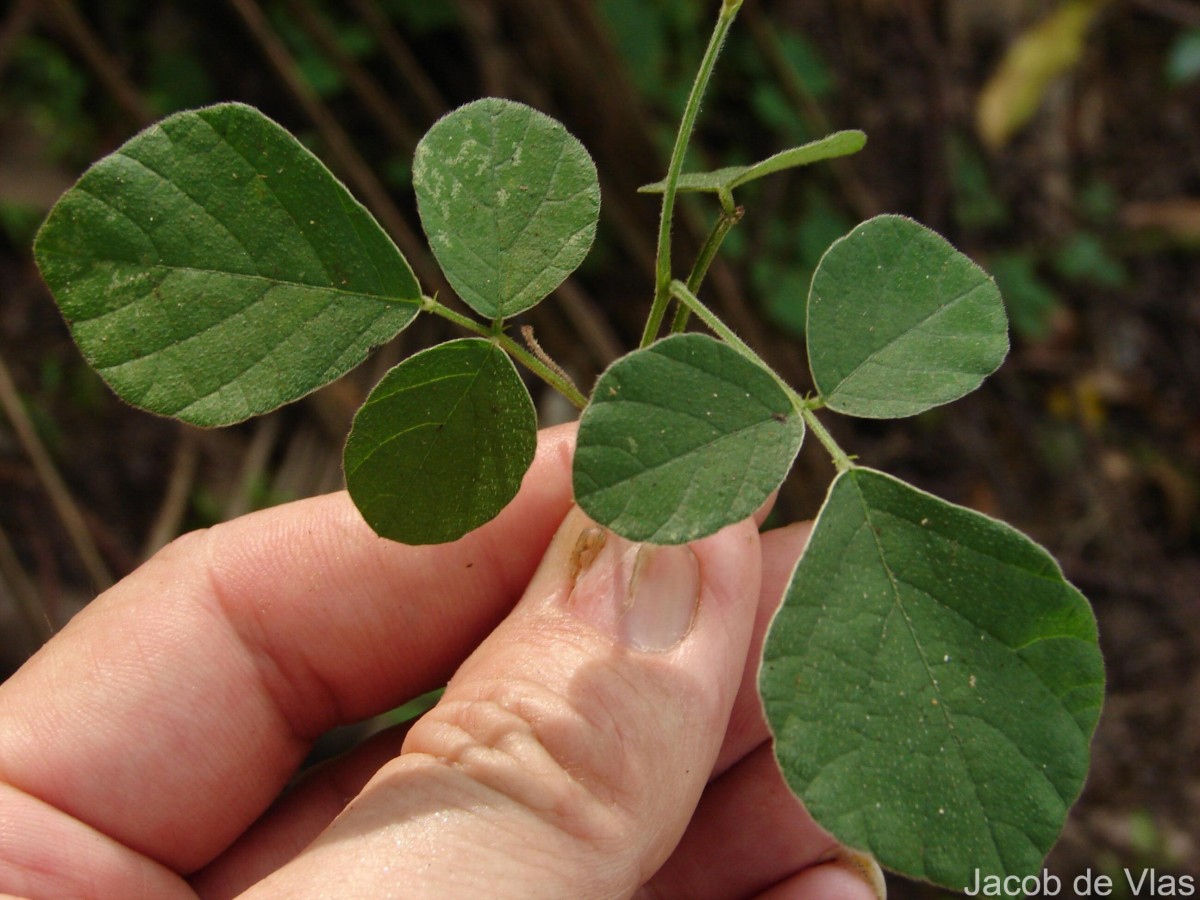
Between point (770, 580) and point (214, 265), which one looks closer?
point (214, 265)

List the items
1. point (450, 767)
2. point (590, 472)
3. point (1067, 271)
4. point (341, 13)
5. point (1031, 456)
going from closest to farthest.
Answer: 1. point (590, 472)
2. point (450, 767)
3. point (341, 13)
4. point (1031, 456)
5. point (1067, 271)

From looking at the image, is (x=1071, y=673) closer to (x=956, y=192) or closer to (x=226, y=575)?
(x=226, y=575)

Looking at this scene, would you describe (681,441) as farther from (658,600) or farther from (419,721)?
(419,721)

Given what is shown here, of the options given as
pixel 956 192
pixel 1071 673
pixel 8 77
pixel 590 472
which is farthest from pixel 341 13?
pixel 1071 673

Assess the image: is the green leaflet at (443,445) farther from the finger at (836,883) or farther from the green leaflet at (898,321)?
the finger at (836,883)

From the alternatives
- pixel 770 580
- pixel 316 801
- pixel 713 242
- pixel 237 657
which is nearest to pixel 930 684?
pixel 713 242

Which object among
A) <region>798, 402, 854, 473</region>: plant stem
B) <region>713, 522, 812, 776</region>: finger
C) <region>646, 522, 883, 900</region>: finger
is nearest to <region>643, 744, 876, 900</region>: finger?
<region>646, 522, 883, 900</region>: finger
